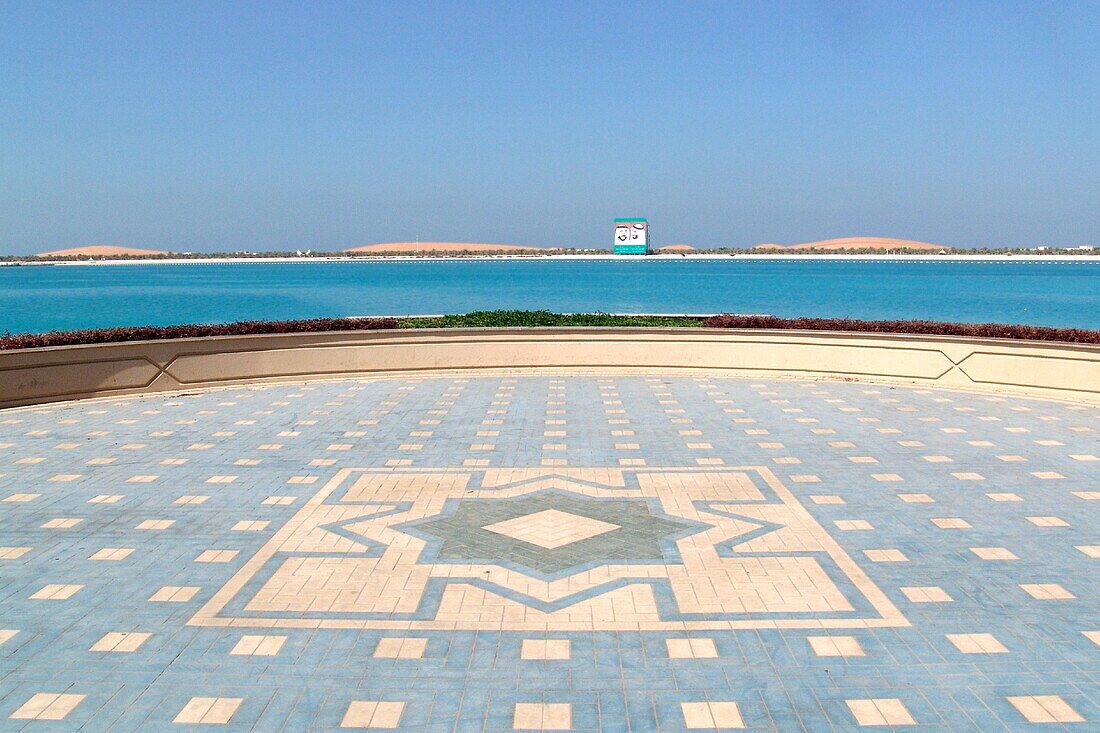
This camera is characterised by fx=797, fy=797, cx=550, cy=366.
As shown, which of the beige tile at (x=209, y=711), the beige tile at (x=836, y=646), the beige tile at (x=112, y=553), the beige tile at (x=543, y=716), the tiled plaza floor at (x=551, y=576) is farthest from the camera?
the beige tile at (x=112, y=553)

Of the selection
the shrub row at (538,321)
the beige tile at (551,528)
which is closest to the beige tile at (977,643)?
the beige tile at (551,528)

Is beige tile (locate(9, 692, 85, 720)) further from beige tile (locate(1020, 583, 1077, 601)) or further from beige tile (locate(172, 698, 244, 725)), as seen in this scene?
beige tile (locate(1020, 583, 1077, 601))

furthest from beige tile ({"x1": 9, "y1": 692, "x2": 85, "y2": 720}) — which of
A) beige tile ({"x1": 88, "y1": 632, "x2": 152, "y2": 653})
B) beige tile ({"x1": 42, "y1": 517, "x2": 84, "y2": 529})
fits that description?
beige tile ({"x1": 42, "y1": 517, "x2": 84, "y2": 529})

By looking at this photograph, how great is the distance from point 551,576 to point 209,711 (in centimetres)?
344

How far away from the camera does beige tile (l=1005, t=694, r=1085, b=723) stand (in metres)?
5.66

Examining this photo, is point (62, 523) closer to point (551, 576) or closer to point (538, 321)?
point (551, 576)

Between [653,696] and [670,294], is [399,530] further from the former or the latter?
[670,294]

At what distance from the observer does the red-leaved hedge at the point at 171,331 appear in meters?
17.0

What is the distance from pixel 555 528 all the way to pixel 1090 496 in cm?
→ 717

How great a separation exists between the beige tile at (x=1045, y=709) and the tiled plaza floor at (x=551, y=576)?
3 centimetres

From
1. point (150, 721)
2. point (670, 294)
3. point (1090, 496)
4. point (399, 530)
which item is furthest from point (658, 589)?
point (670, 294)

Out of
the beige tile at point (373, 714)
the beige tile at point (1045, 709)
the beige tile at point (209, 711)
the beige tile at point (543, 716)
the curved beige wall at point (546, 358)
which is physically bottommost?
the beige tile at point (1045, 709)

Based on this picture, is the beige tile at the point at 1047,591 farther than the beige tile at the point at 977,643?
Yes

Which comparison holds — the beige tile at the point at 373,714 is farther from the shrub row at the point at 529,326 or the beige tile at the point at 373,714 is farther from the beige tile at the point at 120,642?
the shrub row at the point at 529,326
